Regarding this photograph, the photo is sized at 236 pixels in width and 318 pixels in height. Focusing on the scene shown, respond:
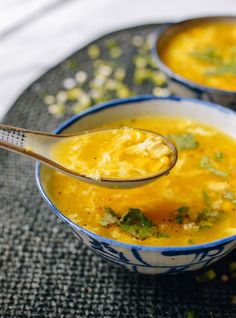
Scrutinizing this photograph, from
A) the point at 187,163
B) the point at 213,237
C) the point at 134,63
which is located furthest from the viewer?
the point at 134,63

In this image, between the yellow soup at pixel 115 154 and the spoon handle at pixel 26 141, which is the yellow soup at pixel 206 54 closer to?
the yellow soup at pixel 115 154

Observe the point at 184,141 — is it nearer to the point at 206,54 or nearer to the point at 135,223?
the point at 135,223

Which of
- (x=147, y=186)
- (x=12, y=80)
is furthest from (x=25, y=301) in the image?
(x=12, y=80)

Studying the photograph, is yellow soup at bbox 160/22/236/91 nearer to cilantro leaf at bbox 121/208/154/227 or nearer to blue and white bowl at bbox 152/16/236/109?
blue and white bowl at bbox 152/16/236/109

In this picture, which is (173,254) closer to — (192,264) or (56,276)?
(192,264)

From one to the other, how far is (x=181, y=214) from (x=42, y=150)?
16.4 inches

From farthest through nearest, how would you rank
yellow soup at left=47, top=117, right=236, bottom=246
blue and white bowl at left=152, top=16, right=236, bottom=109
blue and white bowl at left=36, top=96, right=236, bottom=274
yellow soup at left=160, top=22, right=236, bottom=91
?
yellow soup at left=160, top=22, right=236, bottom=91 → blue and white bowl at left=152, top=16, right=236, bottom=109 → yellow soup at left=47, top=117, right=236, bottom=246 → blue and white bowl at left=36, top=96, right=236, bottom=274

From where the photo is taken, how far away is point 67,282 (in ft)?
4.94

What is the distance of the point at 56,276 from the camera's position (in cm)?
152

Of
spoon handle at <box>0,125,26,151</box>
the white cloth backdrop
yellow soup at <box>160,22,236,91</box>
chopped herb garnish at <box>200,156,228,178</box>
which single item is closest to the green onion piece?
the white cloth backdrop

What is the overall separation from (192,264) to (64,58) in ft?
4.84

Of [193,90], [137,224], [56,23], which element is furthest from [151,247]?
[56,23]

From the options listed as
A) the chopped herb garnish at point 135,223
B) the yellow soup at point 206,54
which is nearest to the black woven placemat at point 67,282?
the chopped herb garnish at point 135,223

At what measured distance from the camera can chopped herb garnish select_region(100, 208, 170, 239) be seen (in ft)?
4.39
